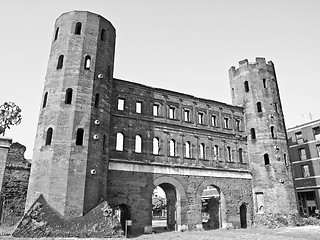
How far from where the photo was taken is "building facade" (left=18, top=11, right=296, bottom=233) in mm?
16484

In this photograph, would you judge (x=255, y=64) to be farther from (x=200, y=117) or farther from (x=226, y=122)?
(x=200, y=117)

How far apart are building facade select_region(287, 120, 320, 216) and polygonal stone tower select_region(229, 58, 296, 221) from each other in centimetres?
1164

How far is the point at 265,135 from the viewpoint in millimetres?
25219

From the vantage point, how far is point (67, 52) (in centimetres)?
1867

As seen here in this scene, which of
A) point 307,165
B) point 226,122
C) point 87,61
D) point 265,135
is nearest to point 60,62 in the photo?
point 87,61

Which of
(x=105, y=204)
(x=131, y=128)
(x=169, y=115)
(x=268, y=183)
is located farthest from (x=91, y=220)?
(x=268, y=183)

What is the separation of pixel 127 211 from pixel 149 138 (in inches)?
214

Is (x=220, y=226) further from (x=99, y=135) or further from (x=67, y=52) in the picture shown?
(x=67, y=52)

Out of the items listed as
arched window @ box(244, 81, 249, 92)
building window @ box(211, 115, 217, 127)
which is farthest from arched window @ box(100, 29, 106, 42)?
arched window @ box(244, 81, 249, 92)

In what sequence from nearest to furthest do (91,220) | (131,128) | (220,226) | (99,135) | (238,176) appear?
(91,220), (99,135), (131,128), (220,226), (238,176)

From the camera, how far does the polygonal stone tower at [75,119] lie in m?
15.7

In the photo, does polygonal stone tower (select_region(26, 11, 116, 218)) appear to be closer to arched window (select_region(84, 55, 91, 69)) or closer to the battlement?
arched window (select_region(84, 55, 91, 69))

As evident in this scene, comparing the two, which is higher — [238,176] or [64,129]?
[64,129]

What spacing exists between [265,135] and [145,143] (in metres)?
11.5
